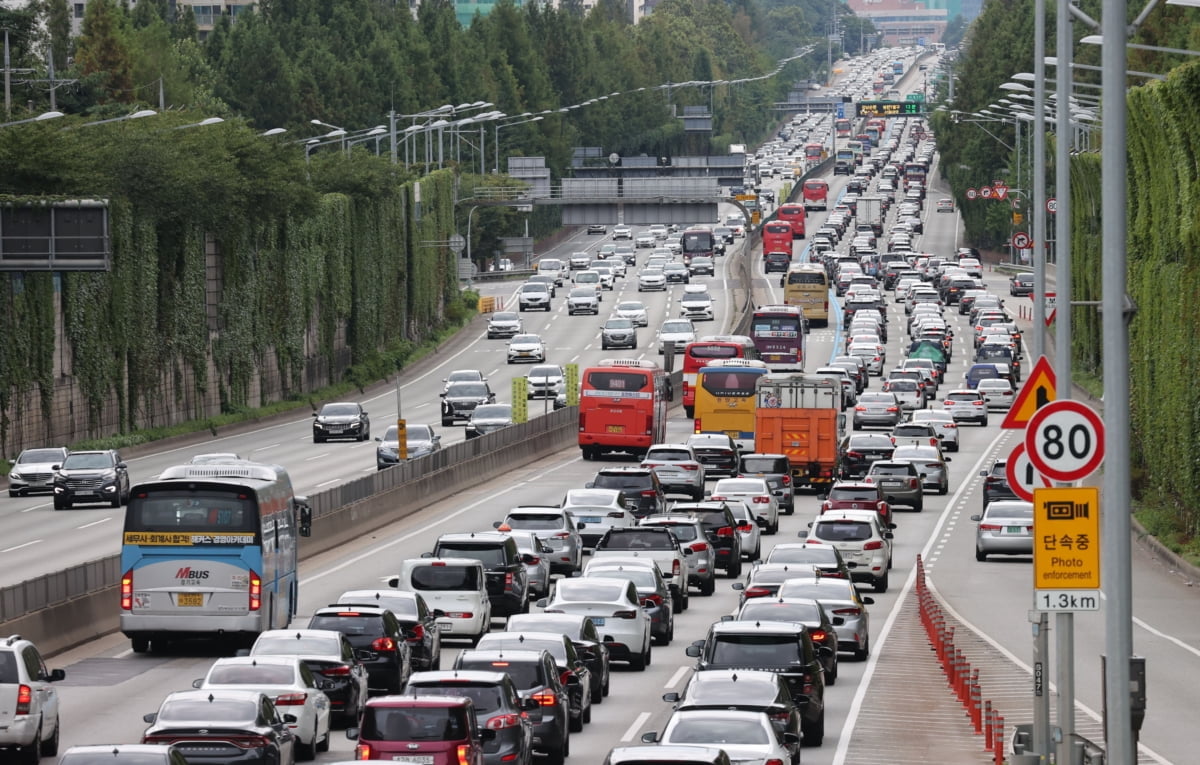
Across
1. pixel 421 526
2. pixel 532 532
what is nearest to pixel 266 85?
pixel 421 526

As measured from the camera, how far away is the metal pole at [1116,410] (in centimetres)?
1416

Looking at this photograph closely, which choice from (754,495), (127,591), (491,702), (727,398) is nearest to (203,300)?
(727,398)

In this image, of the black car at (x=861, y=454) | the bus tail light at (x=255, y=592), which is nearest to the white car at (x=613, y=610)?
the bus tail light at (x=255, y=592)

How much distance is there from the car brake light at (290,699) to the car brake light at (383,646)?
14.7ft

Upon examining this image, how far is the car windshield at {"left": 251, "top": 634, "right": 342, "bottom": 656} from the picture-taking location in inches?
1011

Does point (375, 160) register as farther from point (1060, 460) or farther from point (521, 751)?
point (1060, 460)

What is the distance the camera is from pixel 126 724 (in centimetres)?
2628

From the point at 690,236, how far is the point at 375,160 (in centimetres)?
5399

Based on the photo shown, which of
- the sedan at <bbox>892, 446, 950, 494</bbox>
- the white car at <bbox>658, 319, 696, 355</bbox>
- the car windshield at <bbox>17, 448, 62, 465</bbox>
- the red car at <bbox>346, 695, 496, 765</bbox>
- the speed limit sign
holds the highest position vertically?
the speed limit sign

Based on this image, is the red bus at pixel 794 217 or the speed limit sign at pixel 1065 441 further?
the red bus at pixel 794 217

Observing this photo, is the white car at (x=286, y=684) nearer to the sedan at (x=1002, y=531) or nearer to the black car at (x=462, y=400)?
the sedan at (x=1002, y=531)

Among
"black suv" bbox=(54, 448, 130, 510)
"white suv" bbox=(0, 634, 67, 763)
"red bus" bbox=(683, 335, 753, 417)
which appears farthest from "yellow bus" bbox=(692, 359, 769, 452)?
"white suv" bbox=(0, 634, 67, 763)

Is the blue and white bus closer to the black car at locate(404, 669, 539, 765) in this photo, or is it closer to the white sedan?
the black car at locate(404, 669, 539, 765)

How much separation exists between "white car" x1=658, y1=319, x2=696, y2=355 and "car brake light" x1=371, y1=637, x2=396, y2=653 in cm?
7182
